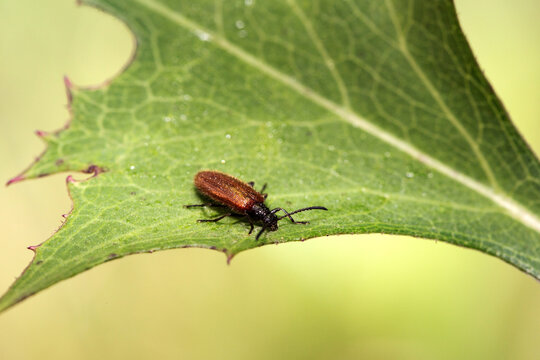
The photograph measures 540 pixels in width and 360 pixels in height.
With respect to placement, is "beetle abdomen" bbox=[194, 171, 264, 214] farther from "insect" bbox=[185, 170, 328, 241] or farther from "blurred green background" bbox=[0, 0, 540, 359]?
"blurred green background" bbox=[0, 0, 540, 359]

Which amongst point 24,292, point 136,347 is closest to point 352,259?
point 136,347

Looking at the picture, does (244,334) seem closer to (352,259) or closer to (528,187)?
(352,259)

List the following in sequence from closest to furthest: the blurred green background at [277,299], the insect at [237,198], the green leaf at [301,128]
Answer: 1. the green leaf at [301,128]
2. the insect at [237,198]
3. the blurred green background at [277,299]

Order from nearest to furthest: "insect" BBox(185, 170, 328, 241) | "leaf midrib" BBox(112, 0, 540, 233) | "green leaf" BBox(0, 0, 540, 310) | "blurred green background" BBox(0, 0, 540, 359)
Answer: "green leaf" BBox(0, 0, 540, 310)
"leaf midrib" BBox(112, 0, 540, 233)
"insect" BBox(185, 170, 328, 241)
"blurred green background" BBox(0, 0, 540, 359)

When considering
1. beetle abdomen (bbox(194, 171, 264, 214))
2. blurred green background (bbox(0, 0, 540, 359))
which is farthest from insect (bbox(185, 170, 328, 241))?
blurred green background (bbox(0, 0, 540, 359))

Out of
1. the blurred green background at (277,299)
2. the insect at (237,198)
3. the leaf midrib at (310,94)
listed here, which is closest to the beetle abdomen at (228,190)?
the insect at (237,198)

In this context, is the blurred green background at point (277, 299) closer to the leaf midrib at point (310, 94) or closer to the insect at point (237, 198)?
the insect at point (237, 198)

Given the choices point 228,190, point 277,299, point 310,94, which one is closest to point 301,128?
point 310,94
